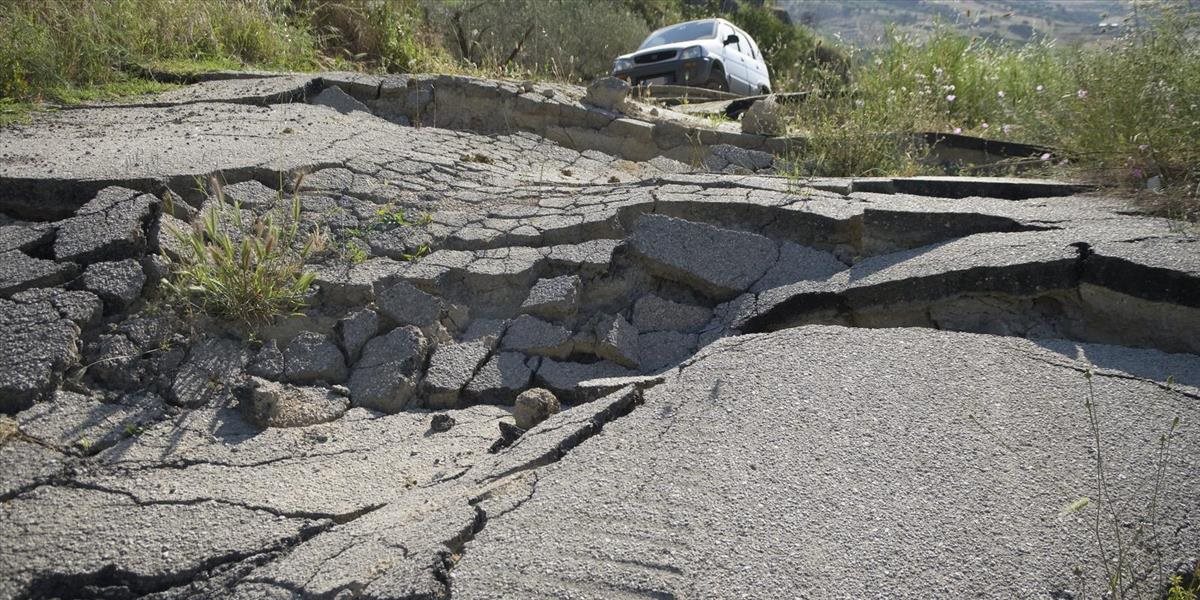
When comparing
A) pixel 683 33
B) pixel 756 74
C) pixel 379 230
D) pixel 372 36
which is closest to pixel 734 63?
pixel 756 74

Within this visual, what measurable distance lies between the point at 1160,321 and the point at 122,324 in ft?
13.0

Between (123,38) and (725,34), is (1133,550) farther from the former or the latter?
(725,34)

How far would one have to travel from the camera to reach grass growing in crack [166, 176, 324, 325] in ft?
12.2

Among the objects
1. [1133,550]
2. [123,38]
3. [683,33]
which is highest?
[683,33]

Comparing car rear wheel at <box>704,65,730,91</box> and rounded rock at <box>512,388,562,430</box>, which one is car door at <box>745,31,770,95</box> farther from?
rounded rock at <box>512,388,562,430</box>

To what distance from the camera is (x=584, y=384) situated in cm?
333

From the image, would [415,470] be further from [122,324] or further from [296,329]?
[122,324]

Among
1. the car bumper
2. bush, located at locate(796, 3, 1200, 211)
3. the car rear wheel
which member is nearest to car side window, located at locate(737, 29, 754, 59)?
the car rear wheel

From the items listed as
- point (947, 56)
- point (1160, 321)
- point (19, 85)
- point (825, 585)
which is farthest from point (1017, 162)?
point (19, 85)

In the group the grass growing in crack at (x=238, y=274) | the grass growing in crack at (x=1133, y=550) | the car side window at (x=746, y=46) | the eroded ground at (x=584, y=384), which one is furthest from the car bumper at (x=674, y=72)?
the grass growing in crack at (x=1133, y=550)

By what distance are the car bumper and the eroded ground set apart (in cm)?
563

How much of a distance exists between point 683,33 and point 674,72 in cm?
157

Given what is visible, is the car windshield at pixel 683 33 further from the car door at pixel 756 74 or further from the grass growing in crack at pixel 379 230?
the grass growing in crack at pixel 379 230

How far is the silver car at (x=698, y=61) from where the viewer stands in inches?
412
